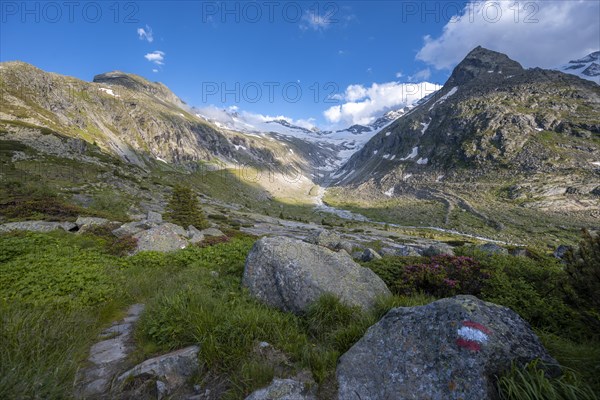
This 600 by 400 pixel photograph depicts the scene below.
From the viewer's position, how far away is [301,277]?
7812 millimetres

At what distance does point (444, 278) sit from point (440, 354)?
537 cm

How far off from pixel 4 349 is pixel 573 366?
864cm

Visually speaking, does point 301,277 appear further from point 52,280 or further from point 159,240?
point 159,240

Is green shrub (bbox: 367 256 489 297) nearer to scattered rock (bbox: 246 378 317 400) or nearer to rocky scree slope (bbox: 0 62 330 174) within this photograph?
scattered rock (bbox: 246 378 317 400)

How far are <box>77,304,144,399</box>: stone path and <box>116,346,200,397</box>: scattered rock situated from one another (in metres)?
0.27

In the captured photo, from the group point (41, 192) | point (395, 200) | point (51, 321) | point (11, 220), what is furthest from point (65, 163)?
point (395, 200)

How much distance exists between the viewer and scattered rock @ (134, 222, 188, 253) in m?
15.4

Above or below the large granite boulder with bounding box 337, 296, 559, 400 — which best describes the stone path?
below

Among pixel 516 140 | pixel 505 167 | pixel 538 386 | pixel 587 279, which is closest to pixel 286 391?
pixel 538 386

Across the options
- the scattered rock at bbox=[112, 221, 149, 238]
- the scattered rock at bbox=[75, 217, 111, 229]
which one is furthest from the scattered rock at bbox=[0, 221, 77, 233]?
the scattered rock at bbox=[112, 221, 149, 238]

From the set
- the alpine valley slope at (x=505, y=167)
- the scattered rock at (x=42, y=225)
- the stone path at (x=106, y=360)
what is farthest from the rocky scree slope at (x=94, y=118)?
the alpine valley slope at (x=505, y=167)

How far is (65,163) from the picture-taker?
64.1 metres

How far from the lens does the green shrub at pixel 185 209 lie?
35781 mm

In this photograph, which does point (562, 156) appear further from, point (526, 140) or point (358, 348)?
point (358, 348)
